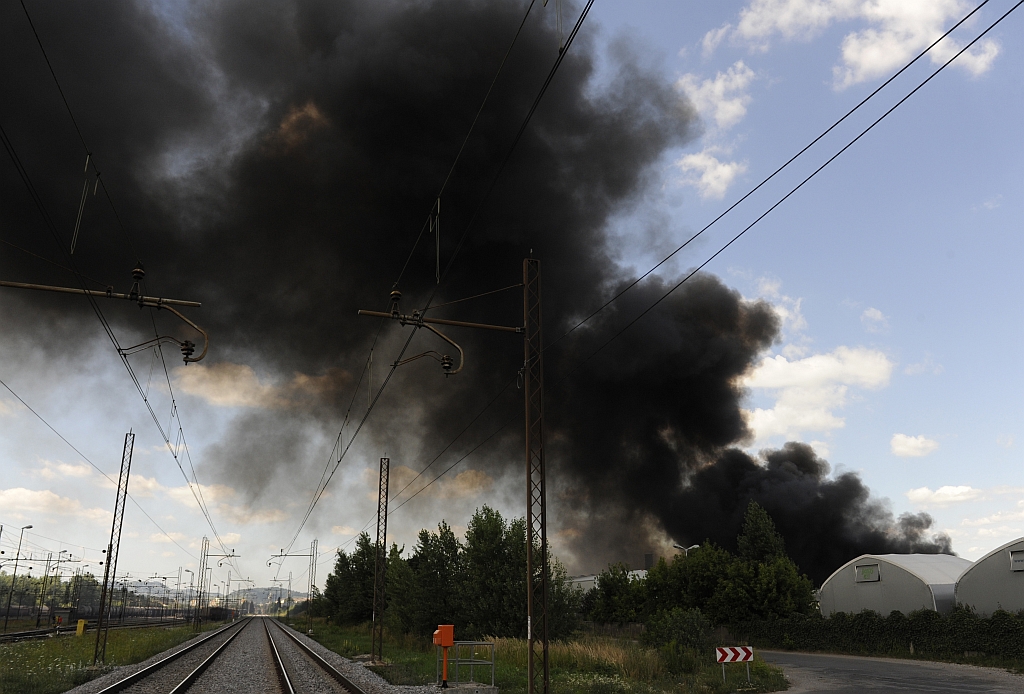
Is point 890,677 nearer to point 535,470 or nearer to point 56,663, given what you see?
point 535,470

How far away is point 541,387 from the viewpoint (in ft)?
63.7

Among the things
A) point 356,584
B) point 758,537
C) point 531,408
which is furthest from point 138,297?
point 758,537

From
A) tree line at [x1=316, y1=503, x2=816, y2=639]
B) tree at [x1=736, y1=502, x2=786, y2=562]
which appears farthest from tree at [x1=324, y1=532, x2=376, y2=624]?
tree at [x1=736, y1=502, x2=786, y2=562]

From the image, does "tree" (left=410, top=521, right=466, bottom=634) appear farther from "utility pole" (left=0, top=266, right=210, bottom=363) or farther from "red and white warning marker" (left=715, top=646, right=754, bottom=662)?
"utility pole" (left=0, top=266, right=210, bottom=363)

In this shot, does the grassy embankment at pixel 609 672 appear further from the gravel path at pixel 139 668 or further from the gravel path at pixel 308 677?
the gravel path at pixel 139 668

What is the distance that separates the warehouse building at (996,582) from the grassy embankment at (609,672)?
2450 centimetres

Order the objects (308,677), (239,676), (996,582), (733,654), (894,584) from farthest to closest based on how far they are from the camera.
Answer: (894,584)
(996,582)
(239,676)
(308,677)
(733,654)

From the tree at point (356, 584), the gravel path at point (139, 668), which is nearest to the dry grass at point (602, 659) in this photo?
the gravel path at point (139, 668)

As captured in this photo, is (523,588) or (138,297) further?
(523,588)

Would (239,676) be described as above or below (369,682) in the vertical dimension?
below

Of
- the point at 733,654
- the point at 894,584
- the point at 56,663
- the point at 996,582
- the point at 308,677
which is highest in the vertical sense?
the point at 996,582

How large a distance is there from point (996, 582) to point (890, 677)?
2114cm

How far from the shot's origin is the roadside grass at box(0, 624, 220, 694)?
23.4 meters

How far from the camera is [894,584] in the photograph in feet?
178
